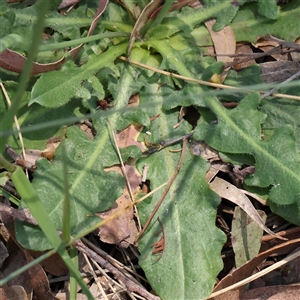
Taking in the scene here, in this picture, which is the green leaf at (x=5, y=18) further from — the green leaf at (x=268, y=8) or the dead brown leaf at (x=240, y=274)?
the dead brown leaf at (x=240, y=274)

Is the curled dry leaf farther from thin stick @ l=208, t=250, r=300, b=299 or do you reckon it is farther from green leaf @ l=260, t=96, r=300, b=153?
green leaf @ l=260, t=96, r=300, b=153

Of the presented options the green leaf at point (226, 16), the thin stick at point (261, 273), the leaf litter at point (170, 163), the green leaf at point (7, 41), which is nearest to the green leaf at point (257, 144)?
the leaf litter at point (170, 163)

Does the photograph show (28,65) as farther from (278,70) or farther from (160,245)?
(278,70)

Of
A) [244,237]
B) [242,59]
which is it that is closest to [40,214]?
[244,237]

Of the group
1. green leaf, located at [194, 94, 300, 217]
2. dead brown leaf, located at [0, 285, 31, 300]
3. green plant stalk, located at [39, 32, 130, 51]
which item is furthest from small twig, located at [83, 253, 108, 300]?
green plant stalk, located at [39, 32, 130, 51]

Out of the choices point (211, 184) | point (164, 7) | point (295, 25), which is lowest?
point (211, 184)

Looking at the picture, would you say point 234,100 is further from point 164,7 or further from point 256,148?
point 164,7

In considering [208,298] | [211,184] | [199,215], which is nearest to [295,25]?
[211,184]
